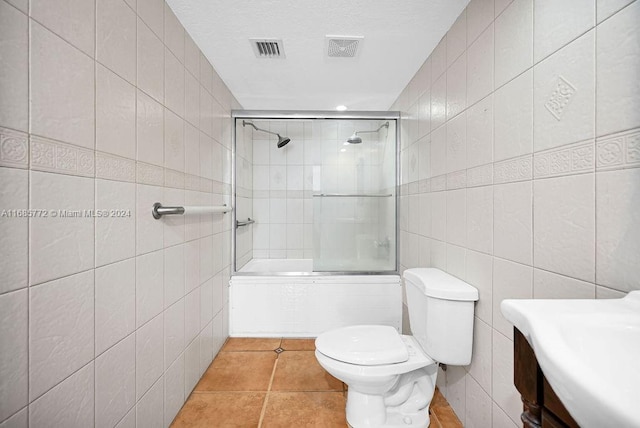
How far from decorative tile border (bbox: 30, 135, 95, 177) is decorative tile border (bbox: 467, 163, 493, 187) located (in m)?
1.49

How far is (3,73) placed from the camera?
63 cm

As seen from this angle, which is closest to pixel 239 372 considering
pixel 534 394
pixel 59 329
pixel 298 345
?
pixel 298 345

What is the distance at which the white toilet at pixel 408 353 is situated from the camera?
1.24 metres

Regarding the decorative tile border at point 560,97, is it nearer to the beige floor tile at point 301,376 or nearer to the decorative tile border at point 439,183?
the decorative tile border at point 439,183

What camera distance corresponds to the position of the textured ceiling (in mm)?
1345

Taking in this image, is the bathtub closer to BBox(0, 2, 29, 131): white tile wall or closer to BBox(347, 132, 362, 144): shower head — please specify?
BBox(347, 132, 362, 144): shower head

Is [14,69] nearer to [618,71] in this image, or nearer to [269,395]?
[618,71]

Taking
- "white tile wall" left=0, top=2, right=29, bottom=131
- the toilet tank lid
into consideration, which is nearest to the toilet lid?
the toilet tank lid

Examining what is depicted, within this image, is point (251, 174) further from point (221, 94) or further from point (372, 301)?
point (372, 301)

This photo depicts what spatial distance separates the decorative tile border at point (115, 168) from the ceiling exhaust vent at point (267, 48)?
105 cm

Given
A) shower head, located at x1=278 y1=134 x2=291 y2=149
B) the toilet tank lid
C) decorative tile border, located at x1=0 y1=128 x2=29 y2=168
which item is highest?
shower head, located at x1=278 y1=134 x2=291 y2=149

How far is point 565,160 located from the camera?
821mm

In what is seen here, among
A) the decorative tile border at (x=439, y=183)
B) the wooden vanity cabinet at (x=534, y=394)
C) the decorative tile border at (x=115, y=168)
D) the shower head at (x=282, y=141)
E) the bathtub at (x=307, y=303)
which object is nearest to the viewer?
the wooden vanity cabinet at (x=534, y=394)

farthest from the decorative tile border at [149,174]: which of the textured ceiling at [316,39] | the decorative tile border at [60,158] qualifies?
the textured ceiling at [316,39]
